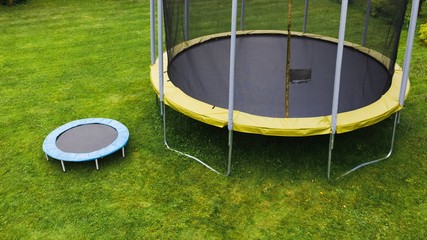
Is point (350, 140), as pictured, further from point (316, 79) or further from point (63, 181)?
point (63, 181)

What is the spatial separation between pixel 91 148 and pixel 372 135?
346 centimetres

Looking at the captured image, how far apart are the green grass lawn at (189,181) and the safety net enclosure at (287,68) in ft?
1.88

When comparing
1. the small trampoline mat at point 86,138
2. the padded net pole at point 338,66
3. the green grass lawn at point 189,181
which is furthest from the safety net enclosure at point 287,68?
the small trampoline mat at point 86,138

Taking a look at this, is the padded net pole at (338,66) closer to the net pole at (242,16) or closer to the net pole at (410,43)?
the net pole at (410,43)

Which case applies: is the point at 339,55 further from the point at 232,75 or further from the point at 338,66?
the point at 232,75

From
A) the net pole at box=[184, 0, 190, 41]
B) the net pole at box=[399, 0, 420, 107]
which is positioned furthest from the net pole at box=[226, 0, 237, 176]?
the net pole at box=[184, 0, 190, 41]

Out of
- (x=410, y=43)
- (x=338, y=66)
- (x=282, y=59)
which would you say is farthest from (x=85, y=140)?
(x=410, y=43)

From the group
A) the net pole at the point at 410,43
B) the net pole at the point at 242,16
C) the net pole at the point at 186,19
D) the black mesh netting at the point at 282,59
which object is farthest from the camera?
the net pole at the point at 242,16

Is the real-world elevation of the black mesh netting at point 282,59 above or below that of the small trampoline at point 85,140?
above

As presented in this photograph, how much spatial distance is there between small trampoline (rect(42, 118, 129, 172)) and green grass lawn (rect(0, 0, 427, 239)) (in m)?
0.20

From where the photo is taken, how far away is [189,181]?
5.01m

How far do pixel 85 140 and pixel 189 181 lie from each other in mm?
1394

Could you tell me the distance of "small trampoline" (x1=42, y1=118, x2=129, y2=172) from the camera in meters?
5.09

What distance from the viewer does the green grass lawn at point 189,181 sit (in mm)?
4379
